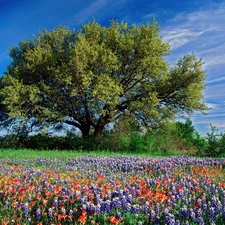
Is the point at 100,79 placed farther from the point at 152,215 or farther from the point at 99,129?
the point at 152,215

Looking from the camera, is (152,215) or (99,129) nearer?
(152,215)

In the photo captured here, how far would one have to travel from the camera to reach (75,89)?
890 inches

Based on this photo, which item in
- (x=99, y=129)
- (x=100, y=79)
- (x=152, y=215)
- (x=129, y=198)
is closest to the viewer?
(x=152, y=215)

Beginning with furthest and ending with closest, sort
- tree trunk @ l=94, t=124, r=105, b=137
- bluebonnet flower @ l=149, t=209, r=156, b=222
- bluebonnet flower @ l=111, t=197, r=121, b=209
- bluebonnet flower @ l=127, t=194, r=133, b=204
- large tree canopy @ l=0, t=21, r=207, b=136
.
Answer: tree trunk @ l=94, t=124, r=105, b=137 → large tree canopy @ l=0, t=21, r=207, b=136 → bluebonnet flower @ l=127, t=194, r=133, b=204 → bluebonnet flower @ l=111, t=197, r=121, b=209 → bluebonnet flower @ l=149, t=209, r=156, b=222

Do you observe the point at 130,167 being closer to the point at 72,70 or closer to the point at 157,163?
the point at 157,163

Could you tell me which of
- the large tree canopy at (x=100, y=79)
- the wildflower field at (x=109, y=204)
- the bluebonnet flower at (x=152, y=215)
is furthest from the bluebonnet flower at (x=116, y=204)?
the large tree canopy at (x=100, y=79)

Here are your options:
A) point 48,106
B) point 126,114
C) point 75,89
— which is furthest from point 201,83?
point 48,106

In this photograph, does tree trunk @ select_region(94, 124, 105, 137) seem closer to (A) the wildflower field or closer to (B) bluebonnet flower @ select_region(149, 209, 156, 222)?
(A) the wildflower field

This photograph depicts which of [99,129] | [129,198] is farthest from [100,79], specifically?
[129,198]

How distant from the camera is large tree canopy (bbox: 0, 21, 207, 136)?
2259cm

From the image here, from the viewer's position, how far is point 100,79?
22.2 m

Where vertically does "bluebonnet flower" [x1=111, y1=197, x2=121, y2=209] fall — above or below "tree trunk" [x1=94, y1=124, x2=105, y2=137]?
below

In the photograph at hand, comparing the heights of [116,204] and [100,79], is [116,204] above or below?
below

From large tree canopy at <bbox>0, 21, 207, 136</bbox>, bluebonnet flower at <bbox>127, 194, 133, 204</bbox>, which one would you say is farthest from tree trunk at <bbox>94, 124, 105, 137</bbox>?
bluebonnet flower at <bbox>127, 194, 133, 204</bbox>
